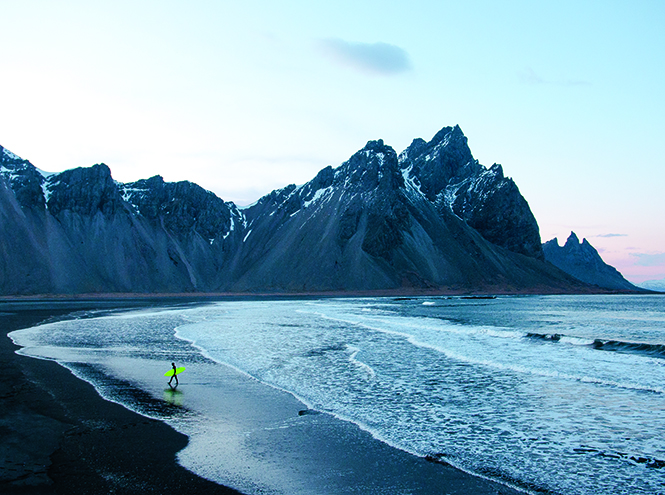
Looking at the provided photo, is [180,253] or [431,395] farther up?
[180,253]

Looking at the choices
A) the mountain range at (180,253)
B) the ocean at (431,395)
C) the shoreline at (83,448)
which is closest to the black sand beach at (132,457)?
the shoreline at (83,448)

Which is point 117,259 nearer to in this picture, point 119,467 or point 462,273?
point 462,273

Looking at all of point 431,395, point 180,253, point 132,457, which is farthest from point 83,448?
point 180,253

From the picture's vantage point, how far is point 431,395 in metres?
16.7

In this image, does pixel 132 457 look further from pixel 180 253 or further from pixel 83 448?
pixel 180 253

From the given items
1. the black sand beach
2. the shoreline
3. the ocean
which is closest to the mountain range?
the ocean

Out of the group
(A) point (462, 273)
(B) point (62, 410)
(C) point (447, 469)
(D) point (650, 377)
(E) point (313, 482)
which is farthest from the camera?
(A) point (462, 273)

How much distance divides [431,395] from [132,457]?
9.77 metres

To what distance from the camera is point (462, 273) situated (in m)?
187

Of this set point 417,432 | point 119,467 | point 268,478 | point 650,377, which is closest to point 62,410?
point 119,467

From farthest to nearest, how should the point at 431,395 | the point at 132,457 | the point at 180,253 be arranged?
1. the point at 180,253
2. the point at 431,395
3. the point at 132,457

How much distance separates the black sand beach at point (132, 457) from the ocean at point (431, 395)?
0.51m

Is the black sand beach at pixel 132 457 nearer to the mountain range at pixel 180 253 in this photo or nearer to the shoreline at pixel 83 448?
the shoreline at pixel 83 448

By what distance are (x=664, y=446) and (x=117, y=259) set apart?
179746 millimetres
